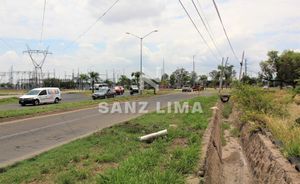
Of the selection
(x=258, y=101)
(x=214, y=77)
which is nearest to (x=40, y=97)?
(x=258, y=101)

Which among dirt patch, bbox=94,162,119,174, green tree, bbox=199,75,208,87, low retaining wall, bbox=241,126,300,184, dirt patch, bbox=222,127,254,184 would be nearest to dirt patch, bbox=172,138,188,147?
dirt patch, bbox=222,127,254,184

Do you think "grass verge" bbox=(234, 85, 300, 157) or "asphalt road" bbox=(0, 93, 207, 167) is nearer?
"grass verge" bbox=(234, 85, 300, 157)

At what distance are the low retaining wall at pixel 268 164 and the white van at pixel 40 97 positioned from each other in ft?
94.9

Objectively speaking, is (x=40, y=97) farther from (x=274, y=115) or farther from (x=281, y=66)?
(x=281, y=66)

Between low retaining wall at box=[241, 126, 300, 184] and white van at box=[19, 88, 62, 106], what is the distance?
28931 millimetres

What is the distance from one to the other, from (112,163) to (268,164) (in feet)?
13.3

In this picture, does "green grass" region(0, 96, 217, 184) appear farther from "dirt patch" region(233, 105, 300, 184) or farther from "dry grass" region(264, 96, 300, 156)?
"dry grass" region(264, 96, 300, 156)

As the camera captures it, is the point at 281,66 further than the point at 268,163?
Yes

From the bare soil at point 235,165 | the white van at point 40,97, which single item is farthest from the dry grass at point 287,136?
the white van at point 40,97

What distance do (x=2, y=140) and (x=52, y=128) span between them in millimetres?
3909

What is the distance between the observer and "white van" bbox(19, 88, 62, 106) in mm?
39062

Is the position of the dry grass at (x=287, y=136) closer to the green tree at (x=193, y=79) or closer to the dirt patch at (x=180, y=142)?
the dirt patch at (x=180, y=142)

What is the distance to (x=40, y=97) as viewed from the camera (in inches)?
1610

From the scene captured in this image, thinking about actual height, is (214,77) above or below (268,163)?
above
